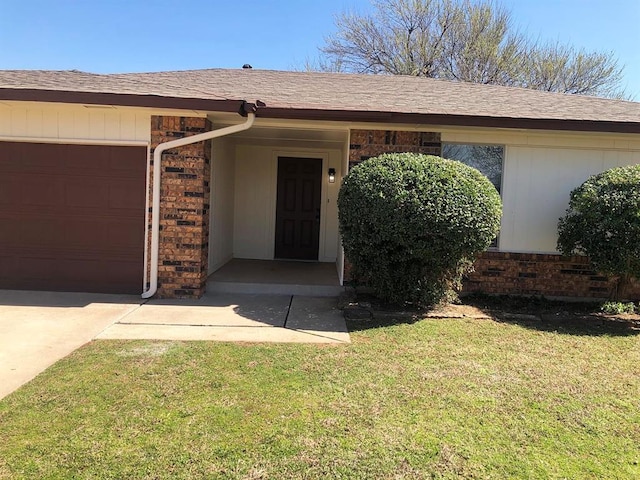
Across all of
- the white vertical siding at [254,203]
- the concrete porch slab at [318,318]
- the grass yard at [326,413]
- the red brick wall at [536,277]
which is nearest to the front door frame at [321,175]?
the white vertical siding at [254,203]

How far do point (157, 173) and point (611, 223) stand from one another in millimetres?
6047

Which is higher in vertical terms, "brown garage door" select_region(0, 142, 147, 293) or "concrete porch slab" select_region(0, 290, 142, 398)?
"brown garage door" select_region(0, 142, 147, 293)

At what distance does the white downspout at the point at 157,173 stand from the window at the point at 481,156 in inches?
120

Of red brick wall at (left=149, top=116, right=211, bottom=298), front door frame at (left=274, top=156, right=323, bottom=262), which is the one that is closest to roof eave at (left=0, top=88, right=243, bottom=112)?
red brick wall at (left=149, top=116, right=211, bottom=298)

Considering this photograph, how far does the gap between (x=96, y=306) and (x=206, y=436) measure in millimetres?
3842

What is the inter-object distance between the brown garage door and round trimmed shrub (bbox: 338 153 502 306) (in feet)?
10.3

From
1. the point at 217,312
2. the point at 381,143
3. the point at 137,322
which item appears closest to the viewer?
the point at 137,322

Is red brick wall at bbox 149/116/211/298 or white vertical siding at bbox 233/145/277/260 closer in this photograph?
red brick wall at bbox 149/116/211/298

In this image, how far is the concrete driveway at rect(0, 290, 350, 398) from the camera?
14.4 feet

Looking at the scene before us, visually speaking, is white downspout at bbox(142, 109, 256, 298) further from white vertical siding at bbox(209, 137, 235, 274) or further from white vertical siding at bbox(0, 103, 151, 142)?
white vertical siding at bbox(209, 137, 235, 274)

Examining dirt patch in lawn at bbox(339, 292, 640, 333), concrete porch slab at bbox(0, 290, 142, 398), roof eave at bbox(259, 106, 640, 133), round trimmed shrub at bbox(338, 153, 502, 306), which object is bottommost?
concrete porch slab at bbox(0, 290, 142, 398)

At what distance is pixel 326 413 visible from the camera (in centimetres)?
323

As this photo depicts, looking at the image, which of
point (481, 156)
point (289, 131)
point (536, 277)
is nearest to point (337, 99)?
point (289, 131)

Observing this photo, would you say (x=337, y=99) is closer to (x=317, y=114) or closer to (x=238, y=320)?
(x=317, y=114)
